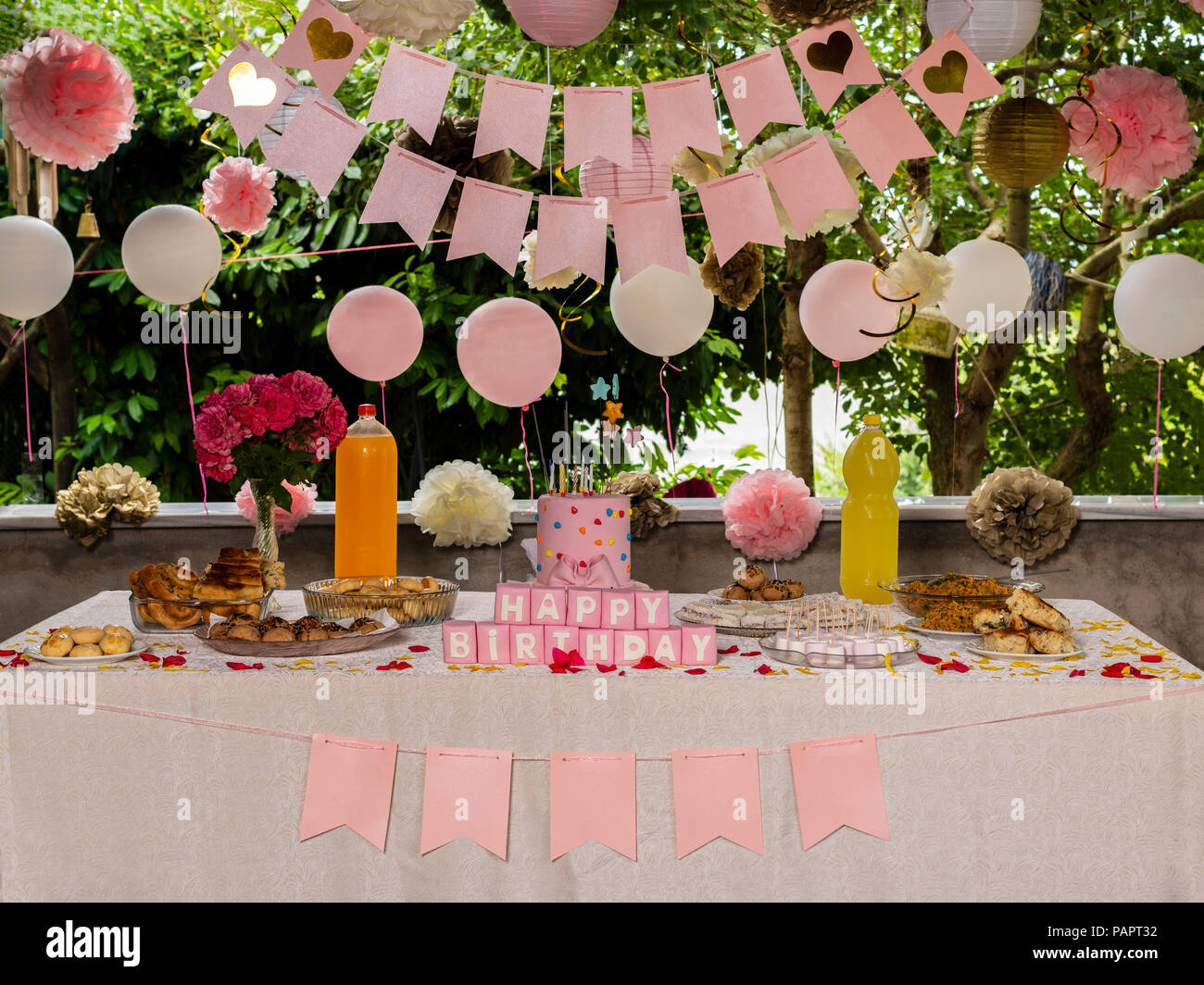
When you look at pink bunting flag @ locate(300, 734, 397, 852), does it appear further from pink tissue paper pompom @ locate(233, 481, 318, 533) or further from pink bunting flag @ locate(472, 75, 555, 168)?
pink tissue paper pompom @ locate(233, 481, 318, 533)

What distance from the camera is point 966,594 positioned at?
1.87 m

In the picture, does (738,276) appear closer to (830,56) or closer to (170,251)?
(830,56)

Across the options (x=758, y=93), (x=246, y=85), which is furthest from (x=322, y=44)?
(x=758, y=93)

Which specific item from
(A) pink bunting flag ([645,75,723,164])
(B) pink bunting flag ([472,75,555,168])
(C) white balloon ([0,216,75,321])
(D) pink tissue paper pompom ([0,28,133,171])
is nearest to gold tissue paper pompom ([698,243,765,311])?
(A) pink bunting flag ([645,75,723,164])

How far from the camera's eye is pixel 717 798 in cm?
152

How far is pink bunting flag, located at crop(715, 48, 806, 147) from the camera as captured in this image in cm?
197

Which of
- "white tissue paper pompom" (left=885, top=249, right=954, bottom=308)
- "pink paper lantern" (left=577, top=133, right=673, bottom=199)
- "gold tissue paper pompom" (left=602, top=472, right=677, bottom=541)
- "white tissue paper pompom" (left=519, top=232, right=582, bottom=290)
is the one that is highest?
"pink paper lantern" (left=577, top=133, right=673, bottom=199)

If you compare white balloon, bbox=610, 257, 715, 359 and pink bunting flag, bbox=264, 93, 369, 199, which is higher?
pink bunting flag, bbox=264, 93, 369, 199

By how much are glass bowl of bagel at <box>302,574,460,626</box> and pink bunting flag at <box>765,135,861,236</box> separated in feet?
3.02

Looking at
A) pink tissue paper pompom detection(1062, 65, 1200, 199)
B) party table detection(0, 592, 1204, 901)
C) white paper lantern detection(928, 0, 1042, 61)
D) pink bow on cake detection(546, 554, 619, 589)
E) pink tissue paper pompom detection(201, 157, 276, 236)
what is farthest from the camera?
pink tissue paper pompom detection(201, 157, 276, 236)

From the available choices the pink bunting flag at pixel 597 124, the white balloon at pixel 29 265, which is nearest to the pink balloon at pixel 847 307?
the pink bunting flag at pixel 597 124

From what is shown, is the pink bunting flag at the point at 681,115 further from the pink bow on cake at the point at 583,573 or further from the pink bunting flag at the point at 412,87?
the pink bow on cake at the point at 583,573

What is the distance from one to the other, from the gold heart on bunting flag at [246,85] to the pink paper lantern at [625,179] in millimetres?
629

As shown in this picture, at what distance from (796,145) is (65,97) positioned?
1530 mm
